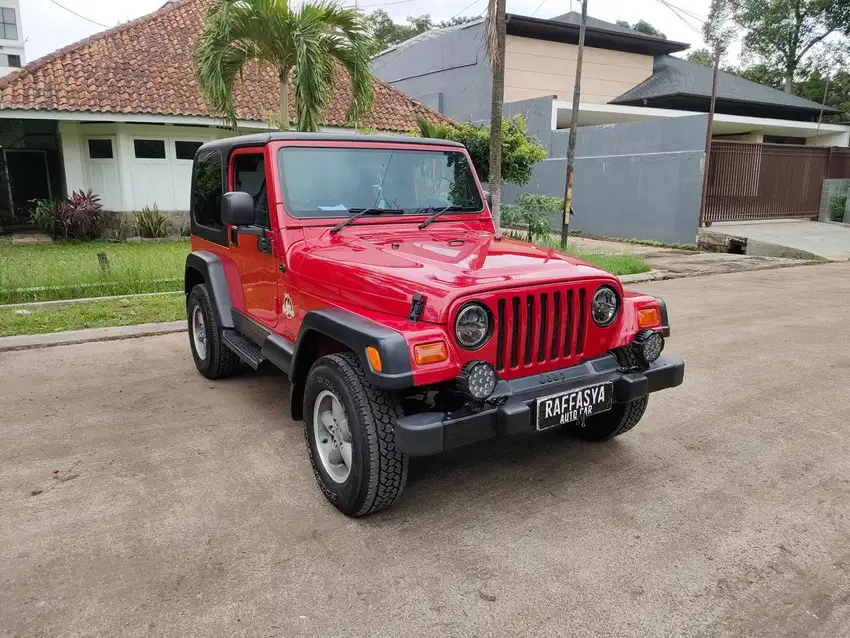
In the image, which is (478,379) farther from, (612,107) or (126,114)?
(612,107)

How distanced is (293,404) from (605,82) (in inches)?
930

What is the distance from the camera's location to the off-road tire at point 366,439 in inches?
121

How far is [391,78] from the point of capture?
91.8 feet

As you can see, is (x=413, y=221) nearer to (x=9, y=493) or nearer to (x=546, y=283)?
(x=546, y=283)

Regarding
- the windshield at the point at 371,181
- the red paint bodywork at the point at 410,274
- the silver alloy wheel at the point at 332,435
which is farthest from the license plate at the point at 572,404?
the windshield at the point at 371,181

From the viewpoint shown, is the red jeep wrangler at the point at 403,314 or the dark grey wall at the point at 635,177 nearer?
the red jeep wrangler at the point at 403,314

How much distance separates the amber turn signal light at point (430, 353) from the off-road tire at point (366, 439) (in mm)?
297

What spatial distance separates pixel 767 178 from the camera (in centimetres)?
1823

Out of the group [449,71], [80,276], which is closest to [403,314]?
[80,276]

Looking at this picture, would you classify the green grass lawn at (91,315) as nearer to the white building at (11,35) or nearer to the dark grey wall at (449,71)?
the dark grey wall at (449,71)

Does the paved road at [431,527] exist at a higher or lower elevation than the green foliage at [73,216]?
lower

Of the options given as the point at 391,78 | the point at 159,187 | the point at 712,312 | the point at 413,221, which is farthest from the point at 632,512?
the point at 391,78

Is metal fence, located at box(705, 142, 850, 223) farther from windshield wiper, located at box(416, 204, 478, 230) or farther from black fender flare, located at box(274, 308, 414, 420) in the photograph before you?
black fender flare, located at box(274, 308, 414, 420)

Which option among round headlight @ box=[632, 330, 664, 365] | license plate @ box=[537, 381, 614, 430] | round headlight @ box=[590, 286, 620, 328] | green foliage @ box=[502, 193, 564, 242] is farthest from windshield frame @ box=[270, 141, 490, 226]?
green foliage @ box=[502, 193, 564, 242]
